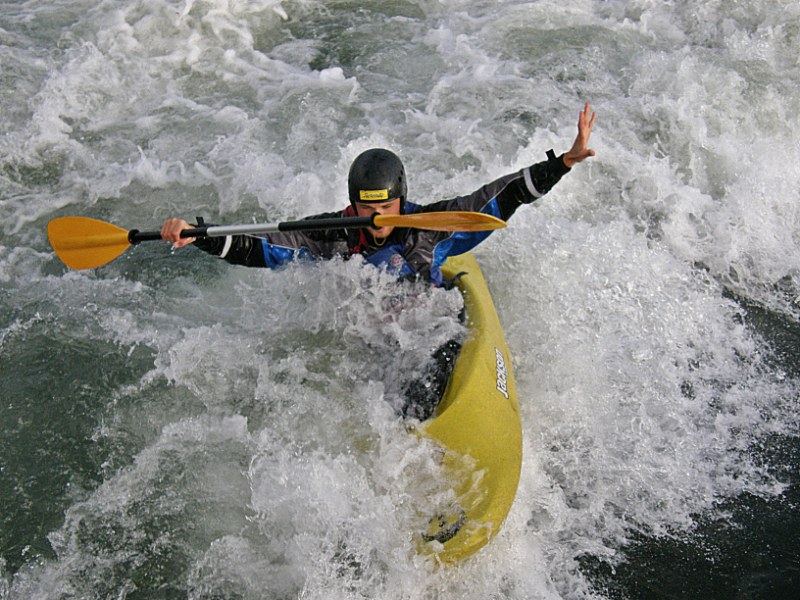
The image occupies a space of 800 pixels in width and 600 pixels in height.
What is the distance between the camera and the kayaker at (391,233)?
3.75 meters

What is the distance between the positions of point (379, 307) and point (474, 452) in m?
0.97

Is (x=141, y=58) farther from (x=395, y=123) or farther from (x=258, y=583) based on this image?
(x=258, y=583)

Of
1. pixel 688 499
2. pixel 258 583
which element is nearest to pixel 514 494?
pixel 688 499

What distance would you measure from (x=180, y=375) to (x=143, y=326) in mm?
581

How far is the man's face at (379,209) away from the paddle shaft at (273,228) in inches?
6.9

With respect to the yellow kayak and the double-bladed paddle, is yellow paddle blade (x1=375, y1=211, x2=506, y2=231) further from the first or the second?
the yellow kayak

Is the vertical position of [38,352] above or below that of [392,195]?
below

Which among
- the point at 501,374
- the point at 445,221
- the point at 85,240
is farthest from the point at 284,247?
the point at 501,374

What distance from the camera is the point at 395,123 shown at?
653 cm

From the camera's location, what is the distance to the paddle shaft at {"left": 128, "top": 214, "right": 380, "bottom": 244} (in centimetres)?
357

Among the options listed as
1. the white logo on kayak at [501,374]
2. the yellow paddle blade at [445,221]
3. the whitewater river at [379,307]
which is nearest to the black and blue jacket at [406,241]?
the whitewater river at [379,307]

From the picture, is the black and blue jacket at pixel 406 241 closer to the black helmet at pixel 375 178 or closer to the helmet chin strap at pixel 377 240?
the helmet chin strap at pixel 377 240

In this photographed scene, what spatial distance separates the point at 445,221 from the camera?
3.65 m

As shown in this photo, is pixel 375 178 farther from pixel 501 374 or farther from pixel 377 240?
pixel 501 374
